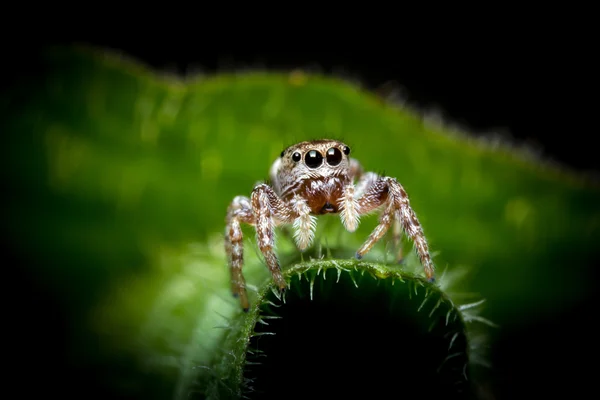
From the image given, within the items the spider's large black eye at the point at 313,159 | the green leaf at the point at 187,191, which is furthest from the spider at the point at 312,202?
the green leaf at the point at 187,191

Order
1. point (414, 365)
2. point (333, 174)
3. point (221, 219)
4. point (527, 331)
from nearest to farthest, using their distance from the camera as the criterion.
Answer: point (414, 365) → point (333, 174) → point (527, 331) → point (221, 219)

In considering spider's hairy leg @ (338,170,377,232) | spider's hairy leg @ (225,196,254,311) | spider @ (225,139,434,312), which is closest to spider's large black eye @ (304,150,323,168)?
spider @ (225,139,434,312)

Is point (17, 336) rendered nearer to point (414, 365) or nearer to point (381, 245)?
point (381, 245)

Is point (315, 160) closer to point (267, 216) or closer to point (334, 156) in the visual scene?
point (334, 156)

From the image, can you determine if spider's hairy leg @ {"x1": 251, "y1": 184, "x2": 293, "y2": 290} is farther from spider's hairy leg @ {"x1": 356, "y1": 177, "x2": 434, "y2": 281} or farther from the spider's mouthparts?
spider's hairy leg @ {"x1": 356, "y1": 177, "x2": 434, "y2": 281}

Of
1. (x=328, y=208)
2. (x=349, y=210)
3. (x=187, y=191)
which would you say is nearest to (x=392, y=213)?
(x=349, y=210)

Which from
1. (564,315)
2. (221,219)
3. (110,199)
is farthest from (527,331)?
(110,199)
